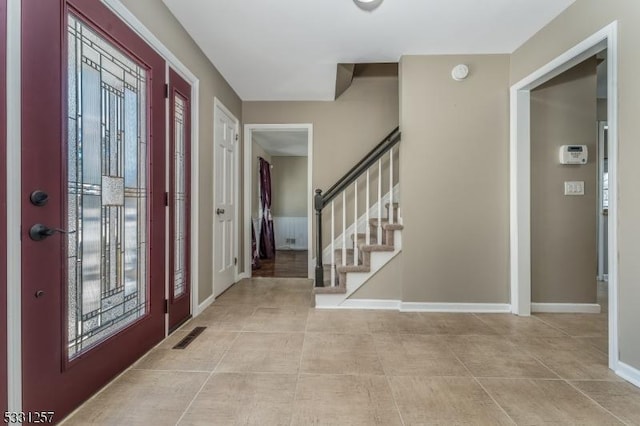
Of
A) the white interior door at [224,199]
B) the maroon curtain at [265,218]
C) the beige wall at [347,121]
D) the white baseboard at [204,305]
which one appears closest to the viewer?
the white baseboard at [204,305]

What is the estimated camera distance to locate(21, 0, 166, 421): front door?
3.95ft

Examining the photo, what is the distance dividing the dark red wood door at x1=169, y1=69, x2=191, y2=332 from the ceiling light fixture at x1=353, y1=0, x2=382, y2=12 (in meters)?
1.42

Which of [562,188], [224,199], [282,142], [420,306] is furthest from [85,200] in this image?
[282,142]

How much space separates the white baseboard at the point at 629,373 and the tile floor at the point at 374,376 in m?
0.05

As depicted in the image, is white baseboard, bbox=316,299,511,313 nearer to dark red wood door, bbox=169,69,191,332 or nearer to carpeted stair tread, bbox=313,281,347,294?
carpeted stair tread, bbox=313,281,347,294

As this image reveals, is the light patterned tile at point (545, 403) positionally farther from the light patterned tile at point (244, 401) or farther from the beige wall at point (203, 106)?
the beige wall at point (203, 106)

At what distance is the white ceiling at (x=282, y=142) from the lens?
4973 millimetres

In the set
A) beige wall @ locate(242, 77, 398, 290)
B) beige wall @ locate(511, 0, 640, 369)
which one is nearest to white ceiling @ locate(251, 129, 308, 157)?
beige wall @ locate(242, 77, 398, 290)

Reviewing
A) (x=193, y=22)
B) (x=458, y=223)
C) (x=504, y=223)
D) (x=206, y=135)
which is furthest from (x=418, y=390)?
(x=193, y=22)

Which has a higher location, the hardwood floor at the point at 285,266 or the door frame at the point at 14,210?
the door frame at the point at 14,210

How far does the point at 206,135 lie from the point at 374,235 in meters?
2.07

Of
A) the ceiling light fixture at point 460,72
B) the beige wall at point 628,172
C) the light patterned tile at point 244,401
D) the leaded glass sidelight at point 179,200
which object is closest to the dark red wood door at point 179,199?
the leaded glass sidelight at point 179,200

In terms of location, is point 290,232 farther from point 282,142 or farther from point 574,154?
point 574,154

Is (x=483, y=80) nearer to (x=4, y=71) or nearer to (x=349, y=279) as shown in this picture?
(x=349, y=279)
